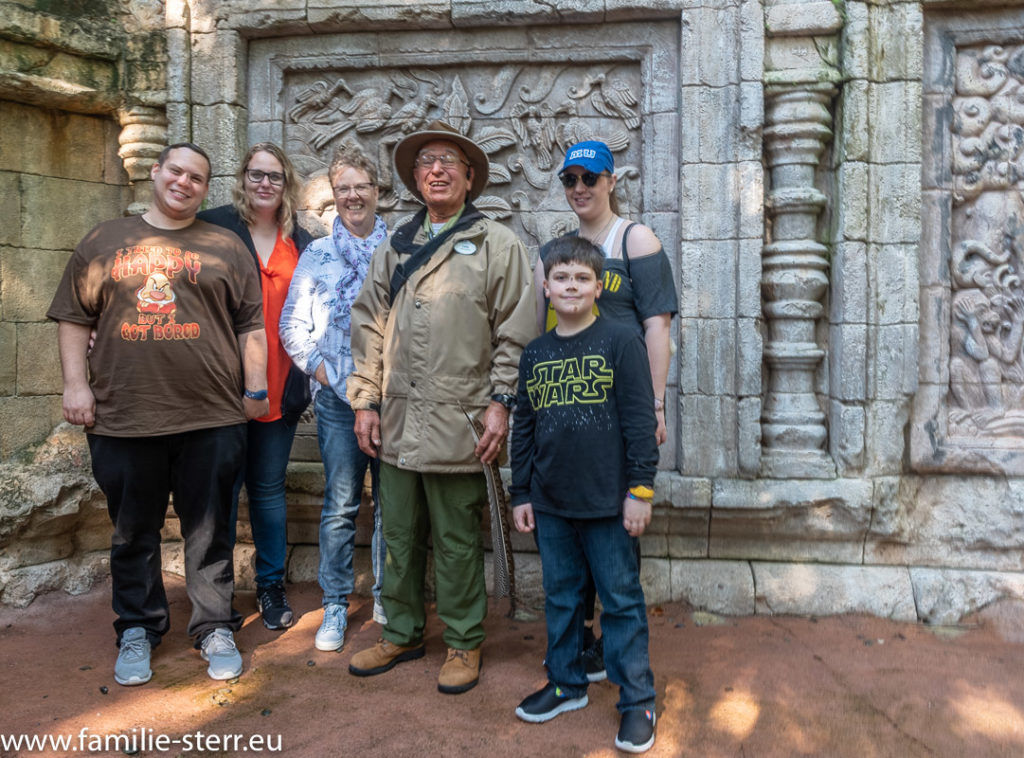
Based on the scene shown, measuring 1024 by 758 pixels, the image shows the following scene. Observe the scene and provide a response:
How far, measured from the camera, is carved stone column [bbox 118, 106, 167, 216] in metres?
4.21

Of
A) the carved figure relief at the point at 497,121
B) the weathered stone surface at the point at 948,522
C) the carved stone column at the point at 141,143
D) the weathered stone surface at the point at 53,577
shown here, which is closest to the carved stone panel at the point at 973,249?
the weathered stone surface at the point at 948,522

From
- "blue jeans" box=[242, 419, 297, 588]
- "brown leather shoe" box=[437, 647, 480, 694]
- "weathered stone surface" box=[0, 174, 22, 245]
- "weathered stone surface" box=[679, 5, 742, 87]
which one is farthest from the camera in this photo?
"weathered stone surface" box=[0, 174, 22, 245]

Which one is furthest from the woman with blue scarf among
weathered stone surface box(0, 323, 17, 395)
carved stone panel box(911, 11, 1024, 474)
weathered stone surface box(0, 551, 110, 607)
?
carved stone panel box(911, 11, 1024, 474)

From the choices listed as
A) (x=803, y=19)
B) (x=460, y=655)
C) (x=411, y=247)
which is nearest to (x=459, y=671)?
(x=460, y=655)

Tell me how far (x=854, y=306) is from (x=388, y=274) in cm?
227

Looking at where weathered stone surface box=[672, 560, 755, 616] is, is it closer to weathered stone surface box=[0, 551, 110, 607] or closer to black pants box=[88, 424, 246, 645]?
black pants box=[88, 424, 246, 645]

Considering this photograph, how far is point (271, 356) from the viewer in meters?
3.47

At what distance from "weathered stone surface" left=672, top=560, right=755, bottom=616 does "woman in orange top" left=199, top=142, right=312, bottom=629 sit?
194cm

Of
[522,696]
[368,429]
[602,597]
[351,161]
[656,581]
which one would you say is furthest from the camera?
[656,581]

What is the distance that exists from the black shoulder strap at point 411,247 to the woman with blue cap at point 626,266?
0.36 metres

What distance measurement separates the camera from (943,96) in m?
3.83

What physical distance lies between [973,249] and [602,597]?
269 centimetres

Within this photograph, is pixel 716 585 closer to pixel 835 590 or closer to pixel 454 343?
pixel 835 590

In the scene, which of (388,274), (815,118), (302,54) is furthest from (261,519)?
(815,118)
